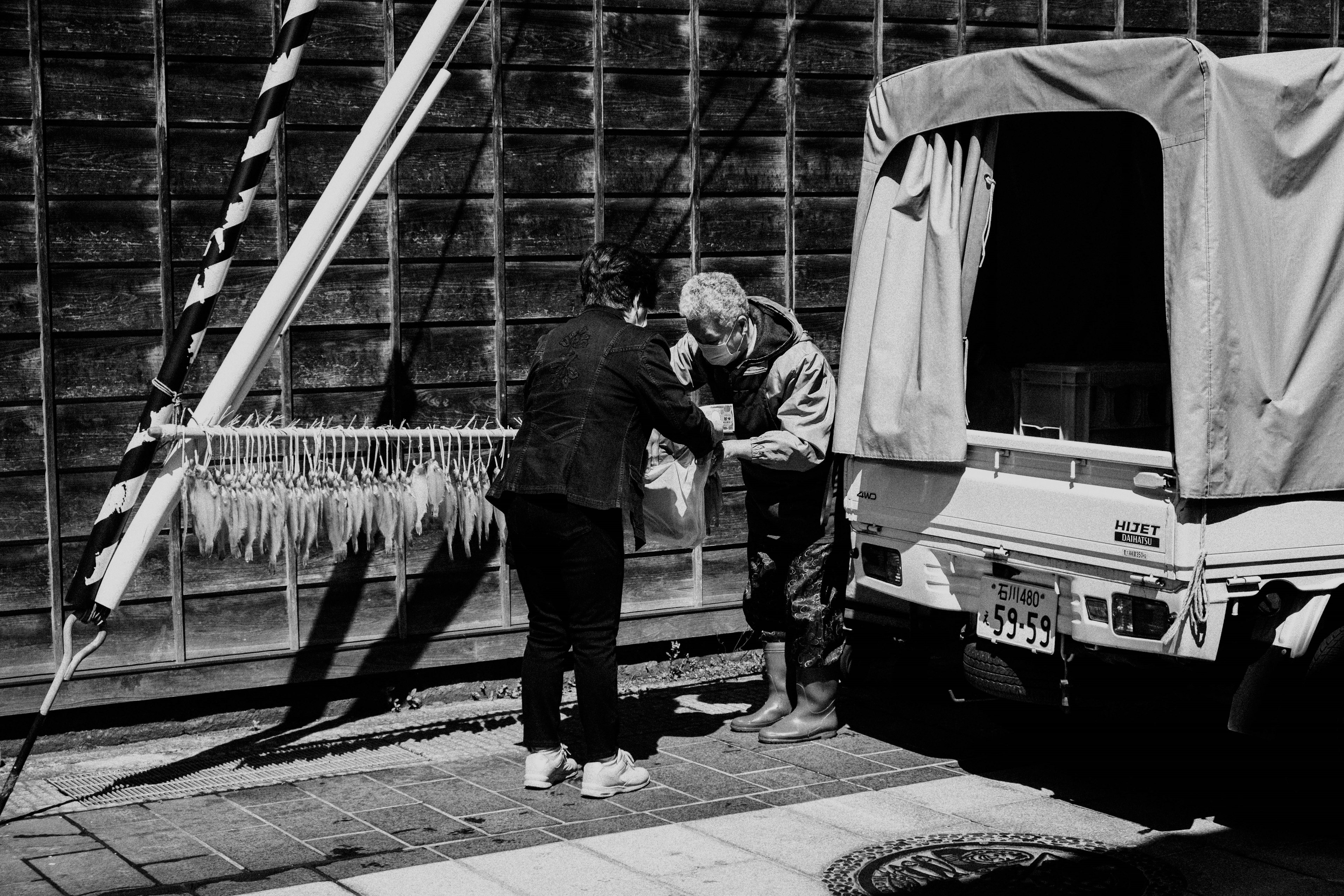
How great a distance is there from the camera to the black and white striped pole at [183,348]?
239 inches

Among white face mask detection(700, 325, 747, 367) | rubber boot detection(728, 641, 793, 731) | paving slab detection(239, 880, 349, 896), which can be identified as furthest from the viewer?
rubber boot detection(728, 641, 793, 731)

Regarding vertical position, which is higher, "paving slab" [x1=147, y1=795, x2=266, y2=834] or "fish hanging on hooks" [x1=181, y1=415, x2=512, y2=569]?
"fish hanging on hooks" [x1=181, y1=415, x2=512, y2=569]

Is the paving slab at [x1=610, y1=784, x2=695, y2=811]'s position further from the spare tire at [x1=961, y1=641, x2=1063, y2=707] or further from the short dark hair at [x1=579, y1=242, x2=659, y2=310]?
the short dark hair at [x1=579, y1=242, x2=659, y2=310]

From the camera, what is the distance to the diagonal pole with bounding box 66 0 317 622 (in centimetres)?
609

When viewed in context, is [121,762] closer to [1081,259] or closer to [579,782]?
[579,782]

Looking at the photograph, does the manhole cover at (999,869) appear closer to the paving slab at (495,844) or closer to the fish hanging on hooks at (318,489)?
the paving slab at (495,844)

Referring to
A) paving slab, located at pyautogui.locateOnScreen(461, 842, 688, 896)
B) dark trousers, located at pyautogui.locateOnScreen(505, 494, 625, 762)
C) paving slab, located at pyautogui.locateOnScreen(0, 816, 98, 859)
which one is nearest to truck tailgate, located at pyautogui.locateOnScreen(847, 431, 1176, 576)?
dark trousers, located at pyautogui.locateOnScreen(505, 494, 625, 762)

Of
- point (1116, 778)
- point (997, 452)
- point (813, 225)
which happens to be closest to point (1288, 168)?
point (997, 452)

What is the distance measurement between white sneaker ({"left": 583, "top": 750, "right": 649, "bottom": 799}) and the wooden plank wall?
74.9 inches

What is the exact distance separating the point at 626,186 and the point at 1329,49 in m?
3.77

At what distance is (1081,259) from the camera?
301 inches

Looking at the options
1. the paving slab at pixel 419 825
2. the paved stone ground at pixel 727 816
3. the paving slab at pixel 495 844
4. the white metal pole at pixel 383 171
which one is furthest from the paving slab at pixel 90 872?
the white metal pole at pixel 383 171

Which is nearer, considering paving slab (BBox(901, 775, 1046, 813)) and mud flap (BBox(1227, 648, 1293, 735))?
mud flap (BBox(1227, 648, 1293, 735))

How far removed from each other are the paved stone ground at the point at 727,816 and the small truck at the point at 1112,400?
0.52m
